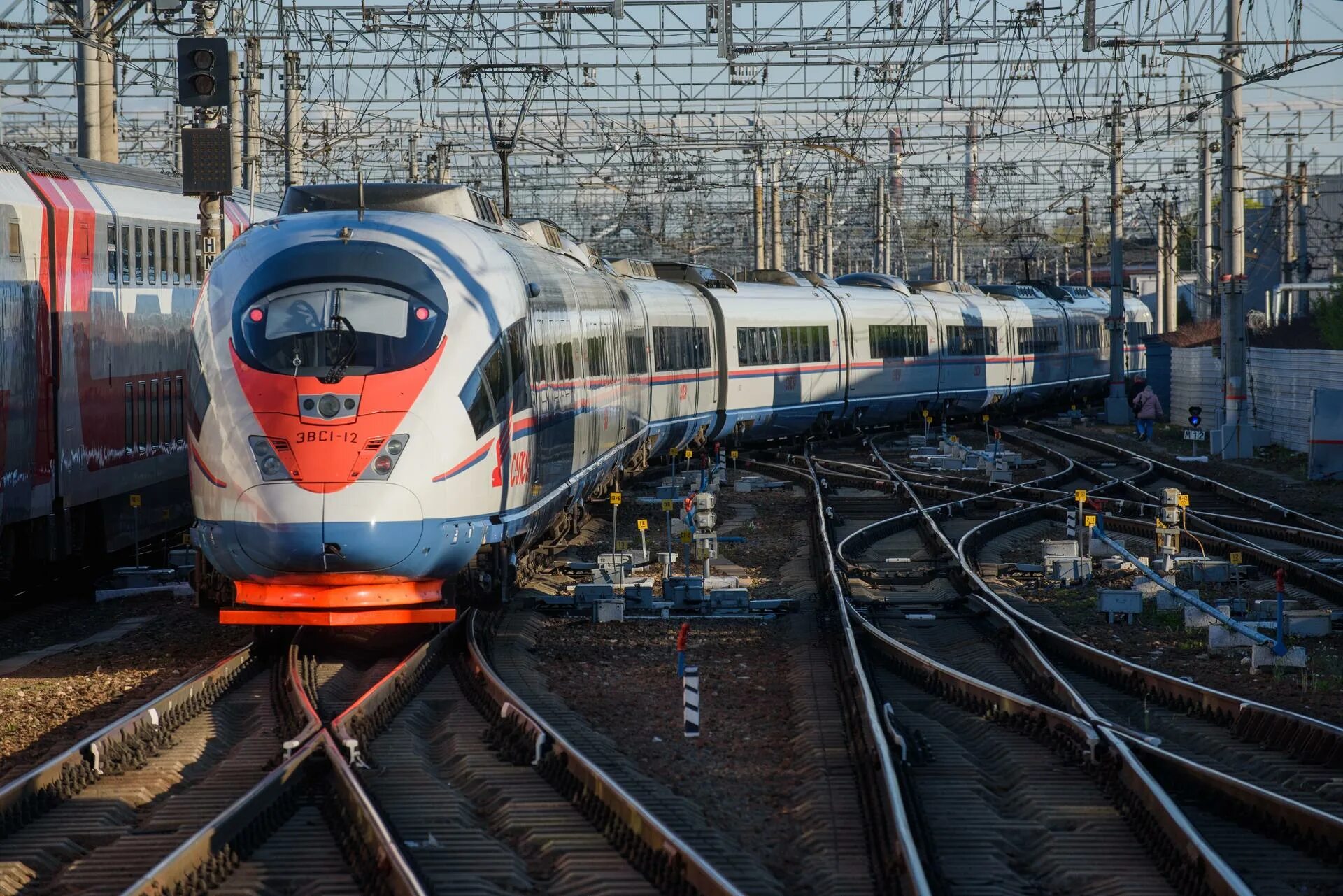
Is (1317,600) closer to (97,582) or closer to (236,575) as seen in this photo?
(236,575)

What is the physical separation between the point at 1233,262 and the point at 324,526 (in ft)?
75.6

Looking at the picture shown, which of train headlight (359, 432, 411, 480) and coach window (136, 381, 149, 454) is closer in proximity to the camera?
train headlight (359, 432, 411, 480)

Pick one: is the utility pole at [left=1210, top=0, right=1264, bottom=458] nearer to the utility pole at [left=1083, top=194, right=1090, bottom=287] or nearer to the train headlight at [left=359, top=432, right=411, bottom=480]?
the utility pole at [left=1083, top=194, right=1090, bottom=287]

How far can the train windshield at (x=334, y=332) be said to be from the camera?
38.1 feet

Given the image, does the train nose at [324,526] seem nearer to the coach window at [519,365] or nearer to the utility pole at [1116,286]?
the coach window at [519,365]

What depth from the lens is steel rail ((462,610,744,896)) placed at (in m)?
6.95

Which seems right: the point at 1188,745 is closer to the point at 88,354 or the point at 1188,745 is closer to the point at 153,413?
the point at 88,354

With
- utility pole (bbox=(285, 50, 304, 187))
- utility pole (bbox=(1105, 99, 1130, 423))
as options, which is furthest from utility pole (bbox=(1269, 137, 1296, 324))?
utility pole (bbox=(285, 50, 304, 187))

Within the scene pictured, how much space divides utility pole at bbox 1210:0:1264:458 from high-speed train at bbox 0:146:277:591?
18360 mm

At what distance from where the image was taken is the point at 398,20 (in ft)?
101

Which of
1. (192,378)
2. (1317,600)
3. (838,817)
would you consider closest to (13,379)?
(192,378)

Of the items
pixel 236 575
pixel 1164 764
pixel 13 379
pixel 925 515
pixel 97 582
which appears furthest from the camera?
pixel 925 515

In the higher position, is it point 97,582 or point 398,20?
point 398,20

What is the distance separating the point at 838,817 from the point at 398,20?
25005 mm
